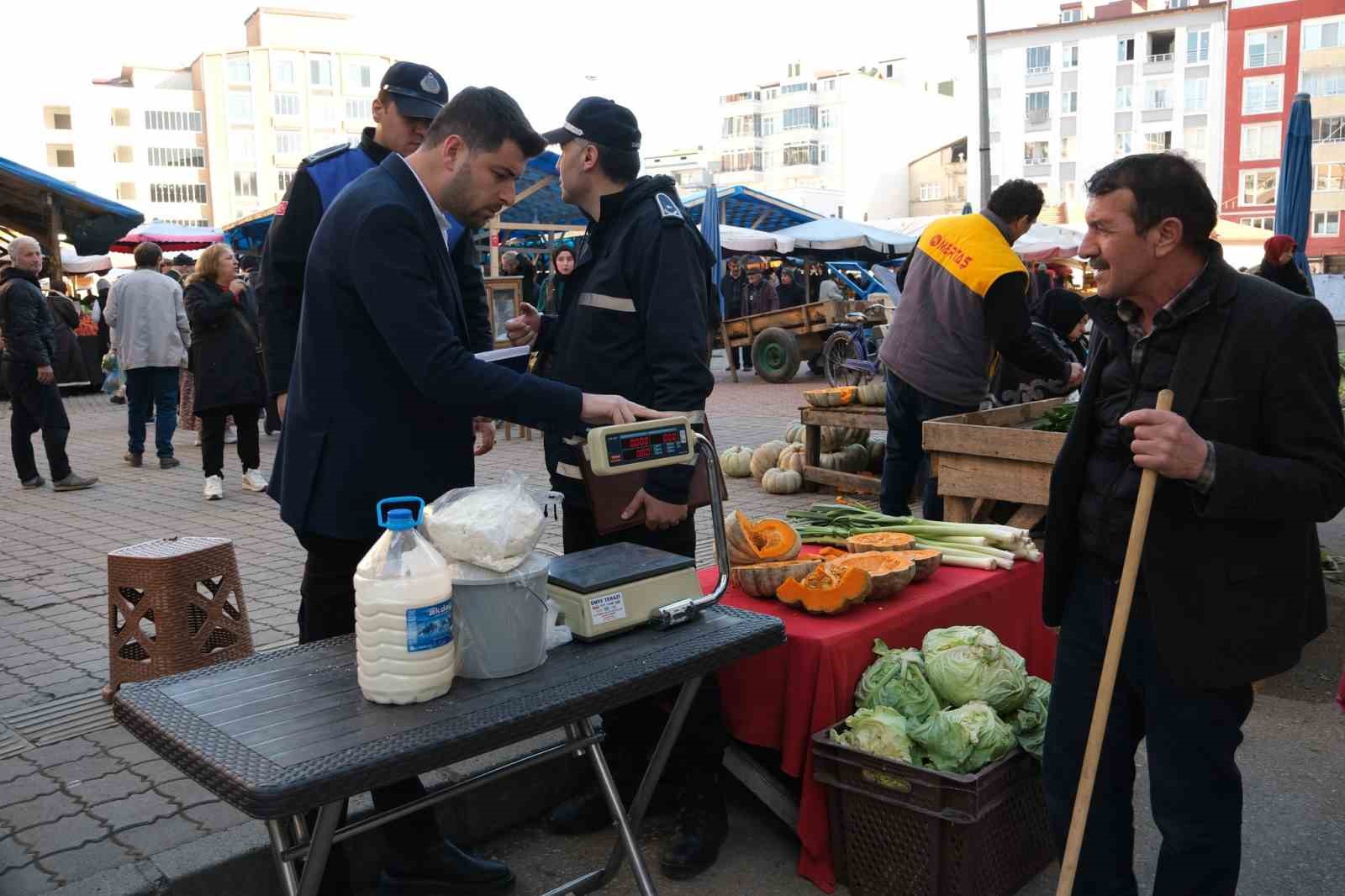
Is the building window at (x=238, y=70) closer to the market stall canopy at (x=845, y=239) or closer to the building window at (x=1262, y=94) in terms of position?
the building window at (x=1262, y=94)

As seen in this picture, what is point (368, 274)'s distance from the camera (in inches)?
96.4

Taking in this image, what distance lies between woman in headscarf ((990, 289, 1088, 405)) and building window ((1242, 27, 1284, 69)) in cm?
6823

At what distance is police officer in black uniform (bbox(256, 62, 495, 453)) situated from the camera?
3.68 meters

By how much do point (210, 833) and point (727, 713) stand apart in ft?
5.04

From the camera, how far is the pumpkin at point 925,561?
3855 millimetres

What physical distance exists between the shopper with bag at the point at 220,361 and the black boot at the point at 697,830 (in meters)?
6.19

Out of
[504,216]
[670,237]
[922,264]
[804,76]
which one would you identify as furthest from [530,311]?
[804,76]

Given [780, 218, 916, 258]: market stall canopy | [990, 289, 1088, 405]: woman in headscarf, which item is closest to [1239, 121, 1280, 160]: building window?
[780, 218, 916, 258]: market stall canopy

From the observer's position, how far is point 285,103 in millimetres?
91688

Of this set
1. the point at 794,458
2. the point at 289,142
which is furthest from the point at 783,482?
the point at 289,142

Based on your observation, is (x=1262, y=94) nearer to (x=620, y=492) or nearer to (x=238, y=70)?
(x=620, y=492)

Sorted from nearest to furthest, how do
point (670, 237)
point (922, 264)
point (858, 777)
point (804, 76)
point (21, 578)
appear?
point (858, 777), point (670, 237), point (922, 264), point (21, 578), point (804, 76)

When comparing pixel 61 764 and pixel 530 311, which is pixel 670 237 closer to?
pixel 530 311

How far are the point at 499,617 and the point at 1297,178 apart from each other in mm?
9882
